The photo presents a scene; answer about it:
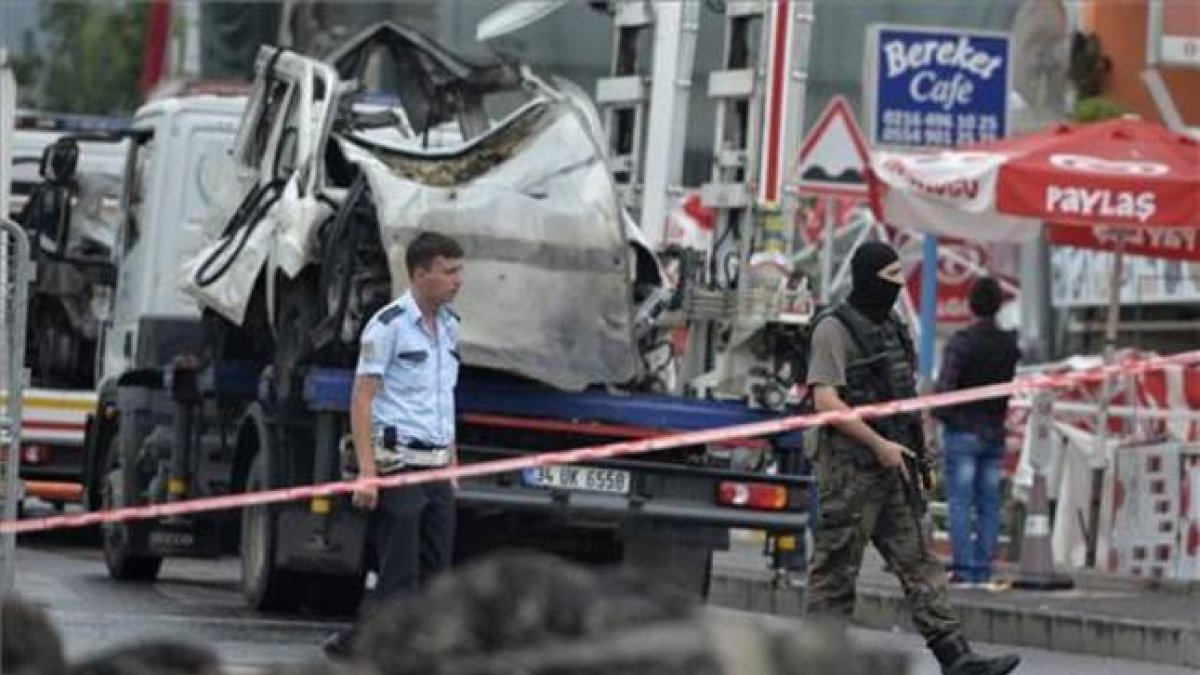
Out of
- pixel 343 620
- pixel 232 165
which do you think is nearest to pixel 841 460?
pixel 343 620

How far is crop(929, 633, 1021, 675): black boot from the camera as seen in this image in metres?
13.8

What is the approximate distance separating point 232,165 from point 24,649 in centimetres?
1282

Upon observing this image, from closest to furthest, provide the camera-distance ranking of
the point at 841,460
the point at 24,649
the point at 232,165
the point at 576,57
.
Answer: the point at 24,649, the point at 841,460, the point at 232,165, the point at 576,57

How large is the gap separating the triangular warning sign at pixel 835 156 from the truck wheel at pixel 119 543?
18.9 feet

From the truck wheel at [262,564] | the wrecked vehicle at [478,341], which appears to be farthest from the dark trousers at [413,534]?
the truck wheel at [262,564]

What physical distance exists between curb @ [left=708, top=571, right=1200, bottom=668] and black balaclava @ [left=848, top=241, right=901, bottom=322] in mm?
3913

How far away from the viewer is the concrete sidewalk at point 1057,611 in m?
17.7

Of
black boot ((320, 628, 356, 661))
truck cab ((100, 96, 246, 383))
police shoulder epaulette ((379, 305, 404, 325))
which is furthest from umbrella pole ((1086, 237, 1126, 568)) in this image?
police shoulder epaulette ((379, 305, 404, 325))

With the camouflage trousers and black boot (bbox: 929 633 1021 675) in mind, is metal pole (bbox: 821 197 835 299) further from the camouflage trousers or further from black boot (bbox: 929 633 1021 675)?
black boot (bbox: 929 633 1021 675)

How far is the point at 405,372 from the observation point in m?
14.1

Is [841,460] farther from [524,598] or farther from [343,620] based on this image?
[524,598]

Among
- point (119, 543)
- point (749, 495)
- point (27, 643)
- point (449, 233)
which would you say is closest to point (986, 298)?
point (749, 495)

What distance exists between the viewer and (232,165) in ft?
64.8

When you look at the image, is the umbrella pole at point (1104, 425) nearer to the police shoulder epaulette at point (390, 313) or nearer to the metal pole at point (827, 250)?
the metal pole at point (827, 250)
